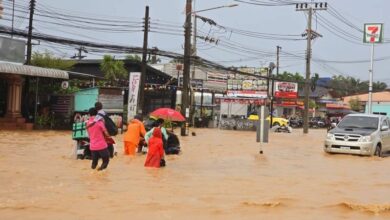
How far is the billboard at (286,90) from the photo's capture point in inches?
2128

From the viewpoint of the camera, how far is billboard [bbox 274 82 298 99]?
177 feet

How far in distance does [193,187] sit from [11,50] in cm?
1792

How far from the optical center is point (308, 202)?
980cm

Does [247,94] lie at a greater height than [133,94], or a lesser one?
greater

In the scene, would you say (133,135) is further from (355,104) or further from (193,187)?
(355,104)

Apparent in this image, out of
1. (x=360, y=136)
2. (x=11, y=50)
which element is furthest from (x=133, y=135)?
(x=11, y=50)

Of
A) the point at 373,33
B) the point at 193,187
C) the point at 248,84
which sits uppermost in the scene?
the point at 373,33

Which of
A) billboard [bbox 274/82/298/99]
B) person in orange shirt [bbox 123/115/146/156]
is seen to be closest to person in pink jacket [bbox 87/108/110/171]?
person in orange shirt [bbox 123/115/146/156]

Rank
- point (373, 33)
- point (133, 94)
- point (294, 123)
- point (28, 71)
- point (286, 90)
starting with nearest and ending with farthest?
1. point (133, 94)
2. point (28, 71)
3. point (373, 33)
4. point (294, 123)
5. point (286, 90)

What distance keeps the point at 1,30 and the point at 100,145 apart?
537 inches

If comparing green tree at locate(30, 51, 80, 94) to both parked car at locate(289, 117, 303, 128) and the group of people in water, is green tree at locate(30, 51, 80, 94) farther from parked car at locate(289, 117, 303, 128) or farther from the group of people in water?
parked car at locate(289, 117, 303, 128)

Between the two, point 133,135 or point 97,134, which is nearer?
point 97,134

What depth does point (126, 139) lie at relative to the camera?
16328mm

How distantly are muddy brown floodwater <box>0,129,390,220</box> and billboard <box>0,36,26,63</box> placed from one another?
8674 mm
